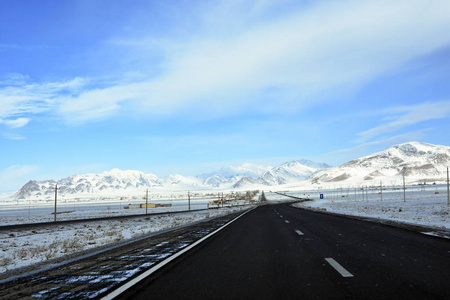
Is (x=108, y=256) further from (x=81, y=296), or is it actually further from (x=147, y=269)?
(x=81, y=296)

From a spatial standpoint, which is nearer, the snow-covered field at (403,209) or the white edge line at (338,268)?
the white edge line at (338,268)

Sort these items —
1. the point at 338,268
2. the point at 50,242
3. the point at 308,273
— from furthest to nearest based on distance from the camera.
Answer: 1. the point at 50,242
2. the point at 338,268
3. the point at 308,273

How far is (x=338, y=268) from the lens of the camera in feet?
24.1

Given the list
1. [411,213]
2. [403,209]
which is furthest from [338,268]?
[403,209]

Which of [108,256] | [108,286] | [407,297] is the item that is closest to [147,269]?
[108,286]

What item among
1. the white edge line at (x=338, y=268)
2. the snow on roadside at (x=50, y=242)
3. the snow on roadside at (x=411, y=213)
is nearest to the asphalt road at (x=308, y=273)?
the white edge line at (x=338, y=268)

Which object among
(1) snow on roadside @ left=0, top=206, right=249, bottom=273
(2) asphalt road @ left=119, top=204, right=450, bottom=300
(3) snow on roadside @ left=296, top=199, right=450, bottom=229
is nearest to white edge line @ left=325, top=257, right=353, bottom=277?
(2) asphalt road @ left=119, top=204, right=450, bottom=300

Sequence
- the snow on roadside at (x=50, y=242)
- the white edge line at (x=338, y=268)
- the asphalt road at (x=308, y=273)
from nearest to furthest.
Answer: the asphalt road at (x=308, y=273), the white edge line at (x=338, y=268), the snow on roadside at (x=50, y=242)

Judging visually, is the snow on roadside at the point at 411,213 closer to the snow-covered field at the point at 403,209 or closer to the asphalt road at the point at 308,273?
the snow-covered field at the point at 403,209

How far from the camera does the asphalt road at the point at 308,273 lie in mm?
5527

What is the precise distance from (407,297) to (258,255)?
4.87 metres

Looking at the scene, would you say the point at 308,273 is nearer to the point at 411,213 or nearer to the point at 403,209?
A: the point at 411,213

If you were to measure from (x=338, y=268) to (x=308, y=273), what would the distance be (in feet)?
2.61

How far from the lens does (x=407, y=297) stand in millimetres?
5098
